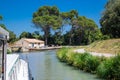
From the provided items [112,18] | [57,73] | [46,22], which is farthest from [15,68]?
[46,22]

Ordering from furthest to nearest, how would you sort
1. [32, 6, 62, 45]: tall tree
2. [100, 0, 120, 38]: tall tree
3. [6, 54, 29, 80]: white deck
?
1. [32, 6, 62, 45]: tall tree
2. [100, 0, 120, 38]: tall tree
3. [6, 54, 29, 80]: white deck

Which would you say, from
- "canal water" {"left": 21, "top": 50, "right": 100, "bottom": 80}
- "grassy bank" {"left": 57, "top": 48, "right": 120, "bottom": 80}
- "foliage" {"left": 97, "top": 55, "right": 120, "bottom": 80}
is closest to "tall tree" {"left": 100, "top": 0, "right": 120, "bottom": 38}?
"canal water" {"left": 21, "top": 50, "right": 100, "bottom": 80}

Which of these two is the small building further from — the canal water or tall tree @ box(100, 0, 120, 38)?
the canal water

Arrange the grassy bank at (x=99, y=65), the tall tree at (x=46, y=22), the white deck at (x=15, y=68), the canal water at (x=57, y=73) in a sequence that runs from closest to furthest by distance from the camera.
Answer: the white deck at (x=15, y=68) < the grassy bank at (x=99, y=65) < the canal water at (x=57, y=73) < the tall tree at (x=46, y=22)

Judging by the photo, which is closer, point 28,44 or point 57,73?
point 57,73

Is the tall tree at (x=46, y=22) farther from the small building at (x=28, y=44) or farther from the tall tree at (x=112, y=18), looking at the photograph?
the tall tree at (x=112, y=18)

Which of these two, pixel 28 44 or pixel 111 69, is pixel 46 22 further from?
pixel 111 69

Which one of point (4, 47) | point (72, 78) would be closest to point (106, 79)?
point (72, 78)

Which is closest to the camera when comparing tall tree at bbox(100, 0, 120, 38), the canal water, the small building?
the canal water

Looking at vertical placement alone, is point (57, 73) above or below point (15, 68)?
below

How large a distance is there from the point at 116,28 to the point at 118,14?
290 centimetres

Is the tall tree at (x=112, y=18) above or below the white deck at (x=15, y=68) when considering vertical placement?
above

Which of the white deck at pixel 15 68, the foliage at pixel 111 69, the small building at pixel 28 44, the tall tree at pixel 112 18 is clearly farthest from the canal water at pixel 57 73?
the small building at pixel 28 44

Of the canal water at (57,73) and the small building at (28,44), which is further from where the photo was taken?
the small building at (28,44)
